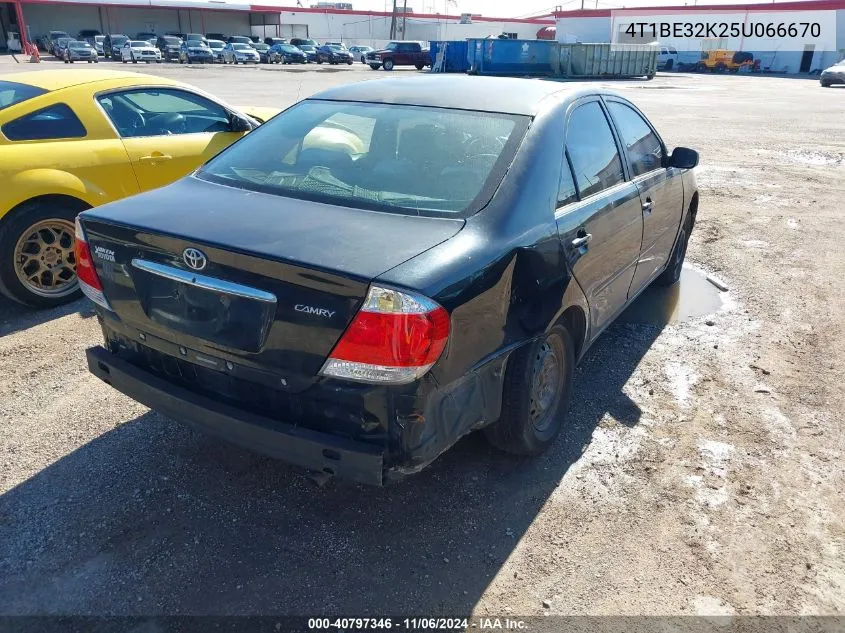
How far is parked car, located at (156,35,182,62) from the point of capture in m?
46.2

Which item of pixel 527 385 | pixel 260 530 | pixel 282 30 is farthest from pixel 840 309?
pixel 282 30

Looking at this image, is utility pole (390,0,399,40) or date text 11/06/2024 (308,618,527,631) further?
utility pole (390,0,399,40)

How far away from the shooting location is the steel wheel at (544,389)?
10.3ft

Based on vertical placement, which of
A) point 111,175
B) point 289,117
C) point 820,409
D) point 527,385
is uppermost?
point 289,117

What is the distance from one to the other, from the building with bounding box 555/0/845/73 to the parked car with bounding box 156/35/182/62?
3543 cm

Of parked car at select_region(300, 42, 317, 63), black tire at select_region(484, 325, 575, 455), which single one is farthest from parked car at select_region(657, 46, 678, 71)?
black tire at select_region(484, 325, 575, 455)

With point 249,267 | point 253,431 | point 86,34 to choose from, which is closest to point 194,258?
point 249,267

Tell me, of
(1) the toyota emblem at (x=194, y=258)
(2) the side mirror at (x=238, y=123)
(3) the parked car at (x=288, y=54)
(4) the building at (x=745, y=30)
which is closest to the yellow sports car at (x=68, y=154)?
(2) the side mirror at (x=238, y=123)

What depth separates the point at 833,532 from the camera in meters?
2.94

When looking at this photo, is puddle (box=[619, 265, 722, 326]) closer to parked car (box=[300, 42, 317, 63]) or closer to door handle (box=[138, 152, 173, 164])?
door handle (box=[138, 152, 173, 164])

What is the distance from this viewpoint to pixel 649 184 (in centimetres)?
425

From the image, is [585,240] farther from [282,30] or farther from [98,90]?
[282,30]

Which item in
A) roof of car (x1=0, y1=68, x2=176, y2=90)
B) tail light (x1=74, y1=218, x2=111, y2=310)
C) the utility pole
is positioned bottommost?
tail light (x1=74, y1=218, x2=111, y2=310)

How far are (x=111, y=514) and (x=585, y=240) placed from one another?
2.50 meters
